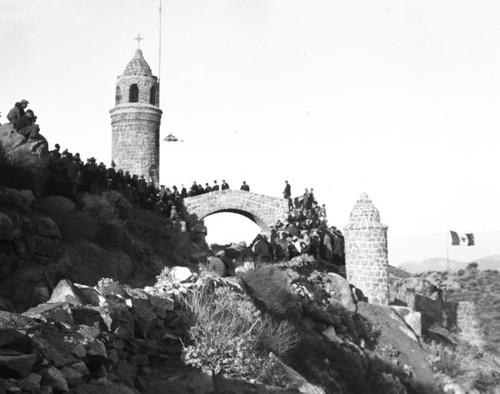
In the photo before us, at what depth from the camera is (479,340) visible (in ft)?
92.6

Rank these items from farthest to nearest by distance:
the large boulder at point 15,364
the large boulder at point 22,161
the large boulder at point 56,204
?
the large boulder at point 56,204, the large boulder at point 22,161, the large boulder at point 15,364

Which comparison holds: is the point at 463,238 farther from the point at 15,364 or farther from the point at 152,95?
the point at 15,364

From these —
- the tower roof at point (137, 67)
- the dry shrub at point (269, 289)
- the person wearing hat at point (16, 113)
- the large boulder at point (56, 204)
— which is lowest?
the dry shrub at point (269, 289)

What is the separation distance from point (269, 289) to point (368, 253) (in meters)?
7.42

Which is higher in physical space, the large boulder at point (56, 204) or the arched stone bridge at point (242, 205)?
the arched stone bridge at point (242, 205)

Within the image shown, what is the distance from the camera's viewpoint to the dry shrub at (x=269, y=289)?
1430 centimetres

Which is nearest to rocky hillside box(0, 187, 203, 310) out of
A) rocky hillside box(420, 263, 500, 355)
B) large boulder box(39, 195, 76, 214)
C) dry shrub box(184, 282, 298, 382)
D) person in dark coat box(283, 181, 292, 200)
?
large boulder box(39, 195, 76, 214)

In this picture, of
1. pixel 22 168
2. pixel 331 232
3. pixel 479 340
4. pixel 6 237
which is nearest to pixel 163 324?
pixel 6 237

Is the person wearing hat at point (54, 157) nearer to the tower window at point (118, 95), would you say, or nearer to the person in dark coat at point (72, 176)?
the person in dark coat at point (72, 176)

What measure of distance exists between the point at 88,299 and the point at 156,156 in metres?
26.0

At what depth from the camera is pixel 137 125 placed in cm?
3347

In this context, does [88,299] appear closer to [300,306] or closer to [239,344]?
[239,344]

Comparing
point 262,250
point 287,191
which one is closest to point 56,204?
point 262,250

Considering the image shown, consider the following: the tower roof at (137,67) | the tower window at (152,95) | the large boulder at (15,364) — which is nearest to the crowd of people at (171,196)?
the tower window at (152,95)
